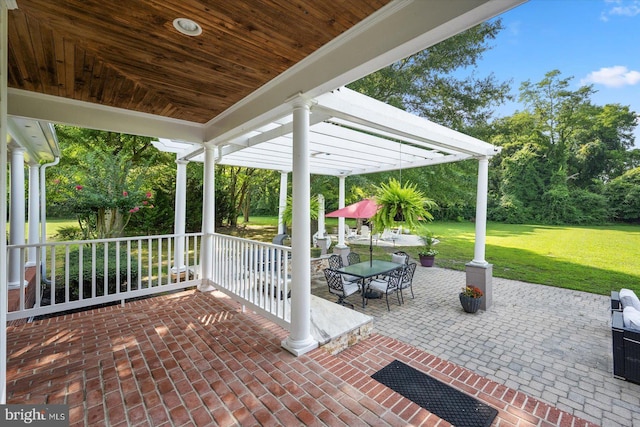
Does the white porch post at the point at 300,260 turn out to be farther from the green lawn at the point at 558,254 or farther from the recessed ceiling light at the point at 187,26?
the green lawn at the point at 558,254

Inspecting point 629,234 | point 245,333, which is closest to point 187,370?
point 245,333

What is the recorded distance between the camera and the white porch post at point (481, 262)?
549 centimetres

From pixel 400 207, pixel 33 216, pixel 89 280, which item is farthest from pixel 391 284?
pixel 33 216

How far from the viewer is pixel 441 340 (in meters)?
4.15

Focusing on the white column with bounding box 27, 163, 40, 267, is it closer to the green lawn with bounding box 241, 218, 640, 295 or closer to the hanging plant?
the hanging plant

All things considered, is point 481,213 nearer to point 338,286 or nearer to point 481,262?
point 481,262

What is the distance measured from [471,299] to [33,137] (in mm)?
8697

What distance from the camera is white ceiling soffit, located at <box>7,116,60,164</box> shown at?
416cm

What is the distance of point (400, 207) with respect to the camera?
4.69 m

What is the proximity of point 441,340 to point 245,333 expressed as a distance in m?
2.90

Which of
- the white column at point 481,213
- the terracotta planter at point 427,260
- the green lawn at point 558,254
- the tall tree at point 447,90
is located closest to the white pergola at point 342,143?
the white column at point 481,213

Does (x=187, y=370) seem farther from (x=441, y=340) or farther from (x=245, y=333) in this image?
(x=441, y=340)

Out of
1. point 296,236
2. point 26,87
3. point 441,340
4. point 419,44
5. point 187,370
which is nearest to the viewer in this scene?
point 419,44

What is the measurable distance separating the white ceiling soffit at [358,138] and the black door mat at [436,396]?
2949 millimetres
